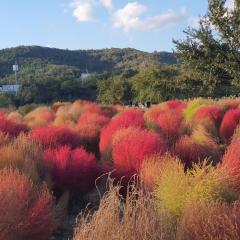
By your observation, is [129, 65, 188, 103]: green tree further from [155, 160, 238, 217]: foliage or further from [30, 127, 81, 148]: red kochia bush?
[155, 160, 238, 217]: foliage

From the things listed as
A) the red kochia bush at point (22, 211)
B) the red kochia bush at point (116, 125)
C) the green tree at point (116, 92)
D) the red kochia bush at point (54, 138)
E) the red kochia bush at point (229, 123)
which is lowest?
the green tree at point (116, 92)

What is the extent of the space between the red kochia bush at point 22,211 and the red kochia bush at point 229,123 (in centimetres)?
971

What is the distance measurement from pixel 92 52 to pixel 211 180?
109 m

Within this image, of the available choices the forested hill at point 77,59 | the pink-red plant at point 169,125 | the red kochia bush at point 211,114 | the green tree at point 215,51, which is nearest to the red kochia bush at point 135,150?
the pink-red plant at point 169,125

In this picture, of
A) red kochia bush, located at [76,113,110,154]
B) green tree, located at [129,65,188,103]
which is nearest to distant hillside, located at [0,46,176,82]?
green tree, located at [129,65,188,103]

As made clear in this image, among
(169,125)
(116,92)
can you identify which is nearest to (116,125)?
(169,125)

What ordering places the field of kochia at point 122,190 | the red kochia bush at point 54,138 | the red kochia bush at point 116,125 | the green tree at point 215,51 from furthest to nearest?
the green tree at point 215,51 < the red kochia bush at point 116,125 < the red kochia bush at point 54,138 < the field of kochia at point 122,190

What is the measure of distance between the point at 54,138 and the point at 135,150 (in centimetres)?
333

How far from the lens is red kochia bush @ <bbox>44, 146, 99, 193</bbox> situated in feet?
32.8

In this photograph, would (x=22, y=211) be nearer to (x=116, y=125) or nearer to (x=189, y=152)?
(x=189, y=152)

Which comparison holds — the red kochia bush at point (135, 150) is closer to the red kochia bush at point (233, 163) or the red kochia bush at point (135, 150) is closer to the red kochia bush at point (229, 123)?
the red kochia bush at point (233, 163)

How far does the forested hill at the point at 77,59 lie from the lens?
98438 mm

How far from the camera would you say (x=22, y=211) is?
6074 mm

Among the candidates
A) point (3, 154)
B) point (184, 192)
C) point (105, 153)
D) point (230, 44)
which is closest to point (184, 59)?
point (230, 44)
